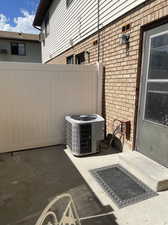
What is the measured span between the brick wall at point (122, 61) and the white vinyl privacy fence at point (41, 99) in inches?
15.9

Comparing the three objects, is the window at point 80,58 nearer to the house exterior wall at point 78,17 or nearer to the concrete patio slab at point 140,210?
the house exterior wall at point 78,17

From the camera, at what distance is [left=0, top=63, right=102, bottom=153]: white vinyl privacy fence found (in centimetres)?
353

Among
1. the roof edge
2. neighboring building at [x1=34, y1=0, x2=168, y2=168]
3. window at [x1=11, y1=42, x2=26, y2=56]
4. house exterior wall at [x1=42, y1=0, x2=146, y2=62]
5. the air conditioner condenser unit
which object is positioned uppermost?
the roof edge

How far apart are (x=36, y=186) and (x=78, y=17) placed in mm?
5179

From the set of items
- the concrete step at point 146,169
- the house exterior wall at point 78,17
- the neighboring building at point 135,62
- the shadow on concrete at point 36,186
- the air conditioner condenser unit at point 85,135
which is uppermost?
the house exterior wall at point 78,17

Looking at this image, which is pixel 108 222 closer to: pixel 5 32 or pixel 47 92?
pixel 47 92

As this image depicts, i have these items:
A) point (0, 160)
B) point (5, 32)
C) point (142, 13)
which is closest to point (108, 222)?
point (0, 160)

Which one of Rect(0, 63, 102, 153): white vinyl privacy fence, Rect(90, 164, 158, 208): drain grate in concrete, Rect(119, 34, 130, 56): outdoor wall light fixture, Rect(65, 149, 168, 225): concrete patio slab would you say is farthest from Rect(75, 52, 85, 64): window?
Rect(65, 149, 168, 225): concrete patio slab

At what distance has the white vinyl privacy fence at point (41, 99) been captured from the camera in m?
3.53

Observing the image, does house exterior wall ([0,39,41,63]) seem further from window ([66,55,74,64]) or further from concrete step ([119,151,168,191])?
concrete step ([119,151,168,191])

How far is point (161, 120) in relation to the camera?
8.71 ft

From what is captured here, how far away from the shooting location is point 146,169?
2574 millimetres

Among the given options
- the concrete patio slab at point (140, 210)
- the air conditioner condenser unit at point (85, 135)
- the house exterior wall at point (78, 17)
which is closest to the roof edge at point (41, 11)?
the house exterior wall at point (78, 17)

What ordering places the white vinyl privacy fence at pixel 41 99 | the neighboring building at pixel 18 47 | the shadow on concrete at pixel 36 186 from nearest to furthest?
the shadow on concrete at pixel 36 186 → the white vinyl privacy fence at pixel 41 99 → the neighboring building at pixel 18 47
